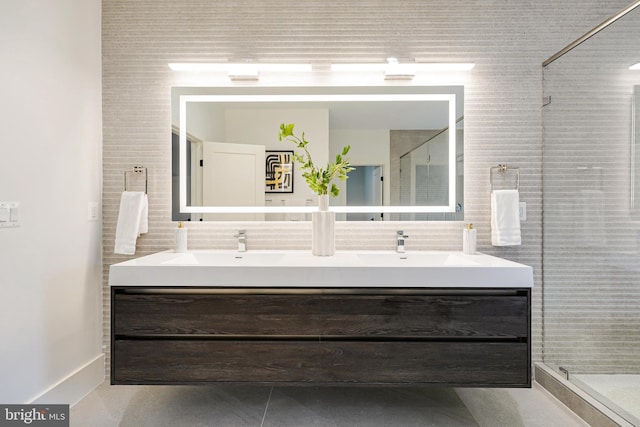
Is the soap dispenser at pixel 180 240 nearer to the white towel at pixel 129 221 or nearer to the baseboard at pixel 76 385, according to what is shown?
the white towel at pixel 129 221

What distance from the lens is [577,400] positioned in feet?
6.08

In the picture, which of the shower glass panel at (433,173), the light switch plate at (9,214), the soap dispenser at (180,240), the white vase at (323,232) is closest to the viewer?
the light switch plate at (9,214)

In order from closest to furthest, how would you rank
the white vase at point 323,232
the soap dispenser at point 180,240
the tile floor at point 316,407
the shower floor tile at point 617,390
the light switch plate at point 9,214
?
the light switch plate at point 9,214 → the shower floor tile at point 617,390 → the tile floor at point 316,407 → the white vase at point 323,232 → the soap dispenser at point 180,240

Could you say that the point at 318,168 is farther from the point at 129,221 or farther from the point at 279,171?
the point at 129,221

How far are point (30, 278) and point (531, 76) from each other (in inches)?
112

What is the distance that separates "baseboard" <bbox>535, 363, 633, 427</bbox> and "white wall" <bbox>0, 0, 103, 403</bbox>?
2553 mm

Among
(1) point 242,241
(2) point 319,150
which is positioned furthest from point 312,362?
(2) point 319,150

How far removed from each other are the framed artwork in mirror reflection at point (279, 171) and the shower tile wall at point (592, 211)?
1505 mm

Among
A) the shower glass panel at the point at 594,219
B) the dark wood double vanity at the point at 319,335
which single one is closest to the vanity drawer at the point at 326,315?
the dark wood double vanity at the point at 319,335

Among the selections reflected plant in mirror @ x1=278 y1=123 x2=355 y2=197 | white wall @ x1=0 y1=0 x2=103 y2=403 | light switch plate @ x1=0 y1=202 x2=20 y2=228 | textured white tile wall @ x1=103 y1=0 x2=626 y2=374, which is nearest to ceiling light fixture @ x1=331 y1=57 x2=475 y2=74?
textured white tile wall @ x1=103 y1=0 x2=626 y2=374

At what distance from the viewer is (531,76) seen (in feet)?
7.21

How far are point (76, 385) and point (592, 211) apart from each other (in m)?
2.89

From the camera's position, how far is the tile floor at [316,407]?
1.79m

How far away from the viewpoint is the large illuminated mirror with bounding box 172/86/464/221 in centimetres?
221
